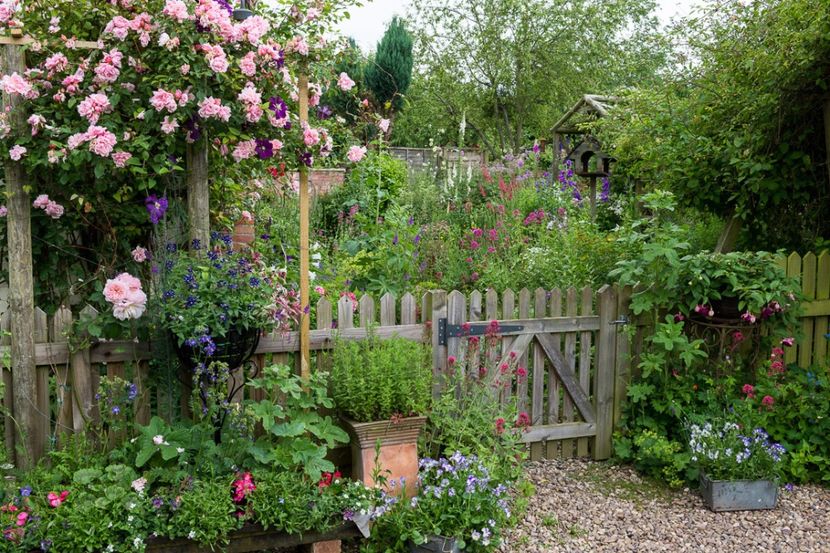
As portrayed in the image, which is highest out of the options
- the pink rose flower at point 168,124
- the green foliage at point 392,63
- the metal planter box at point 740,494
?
the green foliage at point 392,63

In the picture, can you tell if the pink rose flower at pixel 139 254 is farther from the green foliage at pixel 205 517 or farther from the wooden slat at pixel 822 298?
the wooden slat at pixel 822 298

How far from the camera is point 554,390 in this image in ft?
16.1

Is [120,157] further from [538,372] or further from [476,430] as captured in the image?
[538,372]

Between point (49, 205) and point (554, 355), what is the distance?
9.58ft

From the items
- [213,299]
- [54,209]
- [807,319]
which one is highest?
[54,209]

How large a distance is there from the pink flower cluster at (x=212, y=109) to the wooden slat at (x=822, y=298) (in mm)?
3769

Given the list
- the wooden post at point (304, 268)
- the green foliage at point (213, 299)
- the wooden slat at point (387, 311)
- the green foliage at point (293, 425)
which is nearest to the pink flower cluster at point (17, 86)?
the green foliage at point (213, 299)

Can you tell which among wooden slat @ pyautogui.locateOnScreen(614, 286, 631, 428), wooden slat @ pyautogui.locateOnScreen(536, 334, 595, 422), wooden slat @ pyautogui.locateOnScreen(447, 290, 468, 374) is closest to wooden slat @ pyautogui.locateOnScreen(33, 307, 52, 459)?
wooden slat @ pyautogui.locateOnScreen(447, 290, 468, 374)

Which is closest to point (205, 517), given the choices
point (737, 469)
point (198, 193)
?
point (198, 193)

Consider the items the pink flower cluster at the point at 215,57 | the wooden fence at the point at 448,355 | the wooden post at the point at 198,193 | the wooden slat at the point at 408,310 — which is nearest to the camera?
the pink flower cluster at the point at 215,57

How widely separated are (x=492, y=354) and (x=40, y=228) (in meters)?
2.50

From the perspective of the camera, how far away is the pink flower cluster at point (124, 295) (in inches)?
132

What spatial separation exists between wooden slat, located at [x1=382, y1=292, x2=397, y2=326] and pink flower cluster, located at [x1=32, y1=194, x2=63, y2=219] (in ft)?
5.44

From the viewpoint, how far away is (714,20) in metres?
5.60
